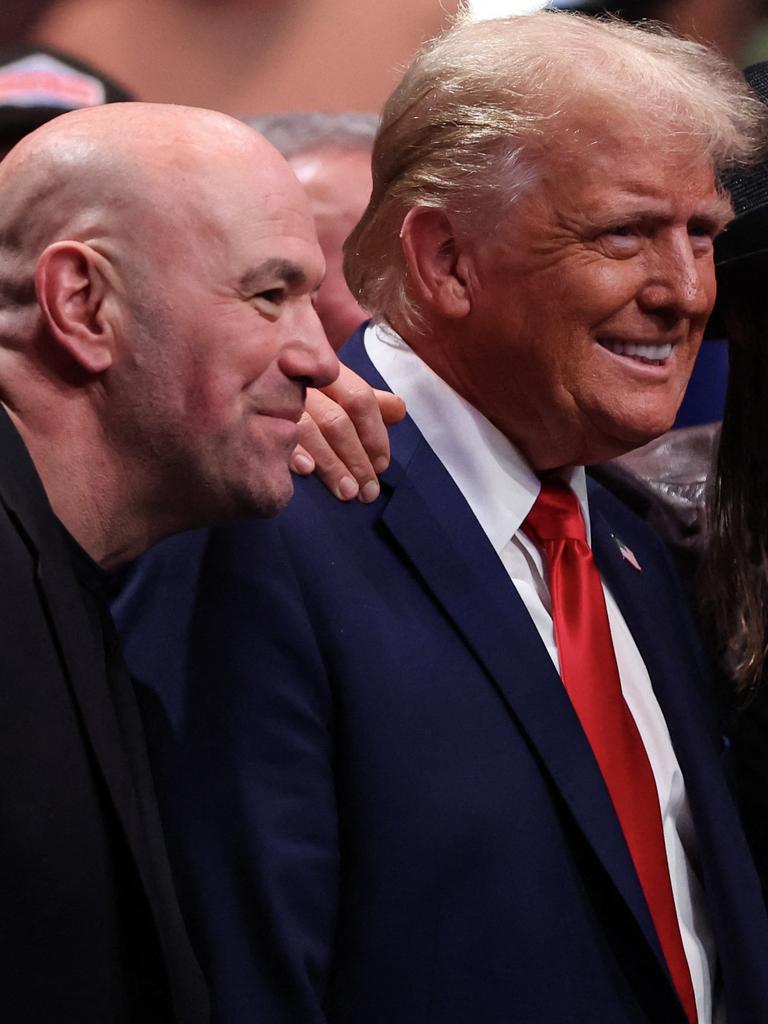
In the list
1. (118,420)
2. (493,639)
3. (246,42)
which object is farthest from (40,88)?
(493,639)

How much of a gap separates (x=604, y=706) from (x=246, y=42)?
1043mm

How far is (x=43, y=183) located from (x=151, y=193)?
0.09 metres

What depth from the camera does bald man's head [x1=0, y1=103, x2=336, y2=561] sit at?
42.8 inches

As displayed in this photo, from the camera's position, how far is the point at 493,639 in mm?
1306

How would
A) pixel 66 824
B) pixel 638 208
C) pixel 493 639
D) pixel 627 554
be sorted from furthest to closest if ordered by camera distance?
pixel 627 554 → pixel 638 208 → pixel 493 639 → pixel 66 824

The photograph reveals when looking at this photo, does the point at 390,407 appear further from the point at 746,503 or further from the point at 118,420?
the point at 746,503

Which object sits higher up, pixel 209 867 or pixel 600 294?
pixel 600 294

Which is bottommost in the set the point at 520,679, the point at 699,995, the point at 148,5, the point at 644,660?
the point at 699,995

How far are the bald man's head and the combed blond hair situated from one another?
0.35 m

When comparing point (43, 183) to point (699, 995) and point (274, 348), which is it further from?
Answer: point (699, 995)

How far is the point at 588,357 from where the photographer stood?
4.73ft

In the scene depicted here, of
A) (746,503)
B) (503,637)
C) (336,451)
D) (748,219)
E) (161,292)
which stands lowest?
(746,503)

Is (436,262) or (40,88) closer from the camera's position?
(436,262)

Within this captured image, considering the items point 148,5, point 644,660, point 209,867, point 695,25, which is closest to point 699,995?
point 644,660
